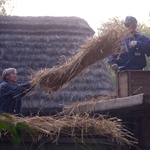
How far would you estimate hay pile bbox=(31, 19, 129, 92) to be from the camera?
4.63 metres

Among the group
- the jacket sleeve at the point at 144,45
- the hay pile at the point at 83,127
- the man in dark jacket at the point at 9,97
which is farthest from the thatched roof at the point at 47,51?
the hay pile at the point at 83,127

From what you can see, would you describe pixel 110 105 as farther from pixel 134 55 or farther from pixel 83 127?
pixel 134 55

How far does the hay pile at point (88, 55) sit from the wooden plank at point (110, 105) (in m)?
0.28

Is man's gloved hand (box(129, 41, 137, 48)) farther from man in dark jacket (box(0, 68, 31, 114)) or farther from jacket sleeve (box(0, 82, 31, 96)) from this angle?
man in dark jacket (box(0, 68, 31, 114))

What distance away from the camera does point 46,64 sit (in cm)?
963

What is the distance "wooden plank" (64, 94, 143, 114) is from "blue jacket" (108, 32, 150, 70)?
2.02 ft

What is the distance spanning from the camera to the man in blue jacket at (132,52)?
5.09 meters

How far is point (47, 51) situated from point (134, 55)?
495 cm

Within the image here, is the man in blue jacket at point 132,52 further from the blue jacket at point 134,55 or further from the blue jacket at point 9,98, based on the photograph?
the blue jacket at point 9,98

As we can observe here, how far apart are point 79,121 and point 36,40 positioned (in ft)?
21.6

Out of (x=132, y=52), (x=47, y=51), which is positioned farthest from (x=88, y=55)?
(x=47, y=51)

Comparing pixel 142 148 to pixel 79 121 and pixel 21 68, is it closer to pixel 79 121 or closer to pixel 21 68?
pixel 79 121

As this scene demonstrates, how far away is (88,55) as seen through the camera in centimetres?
476

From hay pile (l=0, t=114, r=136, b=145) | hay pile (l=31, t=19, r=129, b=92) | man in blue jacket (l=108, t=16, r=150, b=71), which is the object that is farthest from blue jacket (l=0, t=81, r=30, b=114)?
hay pile (l=0, t=114, r=136, b=145)
